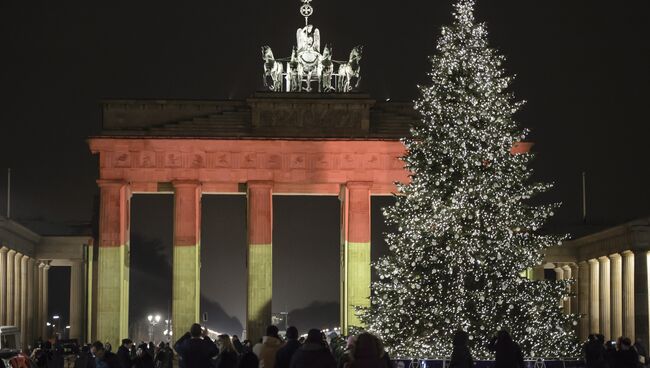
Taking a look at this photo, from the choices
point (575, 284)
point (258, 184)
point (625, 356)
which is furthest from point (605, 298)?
point (625, 356)

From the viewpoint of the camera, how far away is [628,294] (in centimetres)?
7881

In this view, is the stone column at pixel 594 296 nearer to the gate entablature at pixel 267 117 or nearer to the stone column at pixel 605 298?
the stone column at pixel 605 298

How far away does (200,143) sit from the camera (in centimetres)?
8462

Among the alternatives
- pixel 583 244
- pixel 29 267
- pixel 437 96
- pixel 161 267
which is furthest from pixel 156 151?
pixel 161 267

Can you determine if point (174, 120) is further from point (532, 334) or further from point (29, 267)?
point (532, 334)

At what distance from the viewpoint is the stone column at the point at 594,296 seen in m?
94.2

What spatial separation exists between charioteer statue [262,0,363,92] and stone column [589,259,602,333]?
862 inches

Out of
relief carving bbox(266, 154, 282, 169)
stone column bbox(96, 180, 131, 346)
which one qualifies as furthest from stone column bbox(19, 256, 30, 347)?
relief carving bbox(266, 154, 282, 169)

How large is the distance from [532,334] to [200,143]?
4343 cm

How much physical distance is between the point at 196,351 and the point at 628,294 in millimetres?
53746

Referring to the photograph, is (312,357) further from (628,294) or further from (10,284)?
(10,284)

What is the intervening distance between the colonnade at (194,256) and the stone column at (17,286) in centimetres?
1089

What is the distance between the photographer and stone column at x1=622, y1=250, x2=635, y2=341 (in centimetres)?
7756

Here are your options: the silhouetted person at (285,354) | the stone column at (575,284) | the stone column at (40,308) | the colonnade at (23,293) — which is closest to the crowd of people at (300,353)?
the silhouetted person at (285,354)
